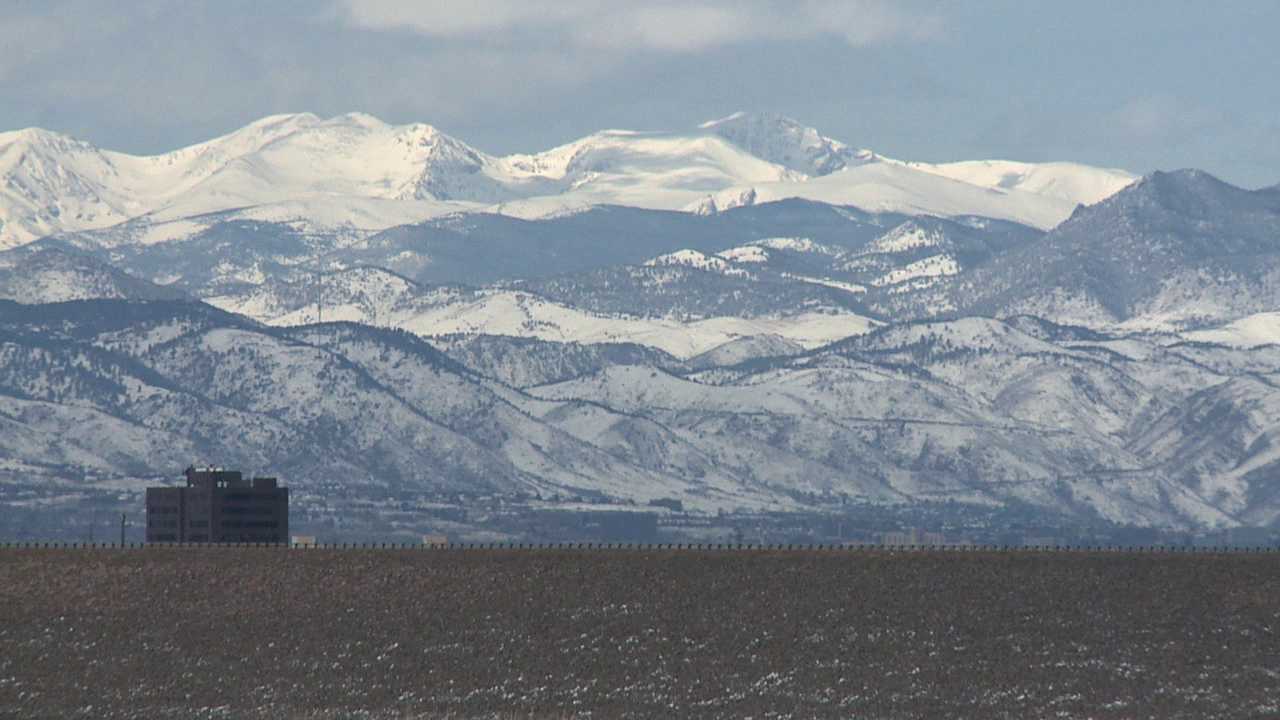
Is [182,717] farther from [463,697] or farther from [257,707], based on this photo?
[463,697]

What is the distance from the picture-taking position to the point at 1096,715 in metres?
193

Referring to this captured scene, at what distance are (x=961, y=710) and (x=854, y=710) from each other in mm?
7101

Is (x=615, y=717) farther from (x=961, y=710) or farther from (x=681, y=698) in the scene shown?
(x=961, y=710)

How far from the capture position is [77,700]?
199 metres

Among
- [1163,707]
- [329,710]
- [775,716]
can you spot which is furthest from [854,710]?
[329,710]

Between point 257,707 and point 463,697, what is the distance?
14000mm

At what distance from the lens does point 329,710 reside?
196000 mm

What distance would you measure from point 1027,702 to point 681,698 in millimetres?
23383

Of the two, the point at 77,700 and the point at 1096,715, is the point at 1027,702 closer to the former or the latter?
the point at 1096,715

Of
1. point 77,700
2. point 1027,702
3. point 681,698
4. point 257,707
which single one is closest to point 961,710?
A: point 1027,702

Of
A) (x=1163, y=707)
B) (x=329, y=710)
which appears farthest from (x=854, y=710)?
(x=329, y=710)

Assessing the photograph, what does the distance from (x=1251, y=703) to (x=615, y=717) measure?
43686mm

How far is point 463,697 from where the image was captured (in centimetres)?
19975

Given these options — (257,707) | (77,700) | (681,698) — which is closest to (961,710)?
(681,698)
